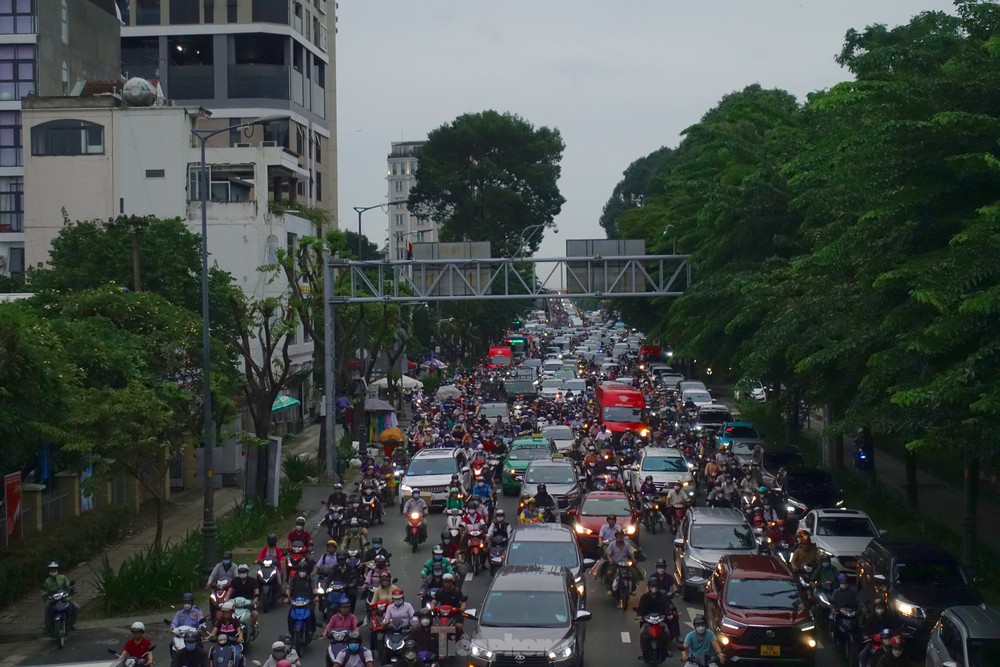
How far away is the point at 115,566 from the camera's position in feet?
84.9

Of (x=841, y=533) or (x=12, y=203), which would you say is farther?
(x=12, y=203)

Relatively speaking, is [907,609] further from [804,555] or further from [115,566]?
[115,566]

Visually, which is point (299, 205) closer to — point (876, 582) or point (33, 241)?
point (33, 241)

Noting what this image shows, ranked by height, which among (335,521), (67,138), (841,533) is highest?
(67,138)

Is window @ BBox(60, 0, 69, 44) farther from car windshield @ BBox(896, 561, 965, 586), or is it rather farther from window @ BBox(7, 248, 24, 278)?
car windshield @ BBox(896, 561, 965, 586)

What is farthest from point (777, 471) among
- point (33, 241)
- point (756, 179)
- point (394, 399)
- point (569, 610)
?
point (33, 241)

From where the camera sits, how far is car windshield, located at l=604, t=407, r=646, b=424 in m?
46.0

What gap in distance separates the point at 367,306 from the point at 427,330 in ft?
111

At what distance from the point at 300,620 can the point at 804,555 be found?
8.88m

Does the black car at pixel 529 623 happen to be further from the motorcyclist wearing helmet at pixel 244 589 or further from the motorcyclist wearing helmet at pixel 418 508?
the motorcyclist wearing helmet at pixel 418 508

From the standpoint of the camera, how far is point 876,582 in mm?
18594

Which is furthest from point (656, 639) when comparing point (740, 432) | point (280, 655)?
point (740, 432)

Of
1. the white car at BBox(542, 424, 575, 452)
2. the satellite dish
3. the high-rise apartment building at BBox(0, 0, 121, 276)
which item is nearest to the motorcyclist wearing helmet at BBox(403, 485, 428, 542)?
the white car at BBox(542, 424, 575, 452)

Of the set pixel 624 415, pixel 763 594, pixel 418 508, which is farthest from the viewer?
pixel 624 415
